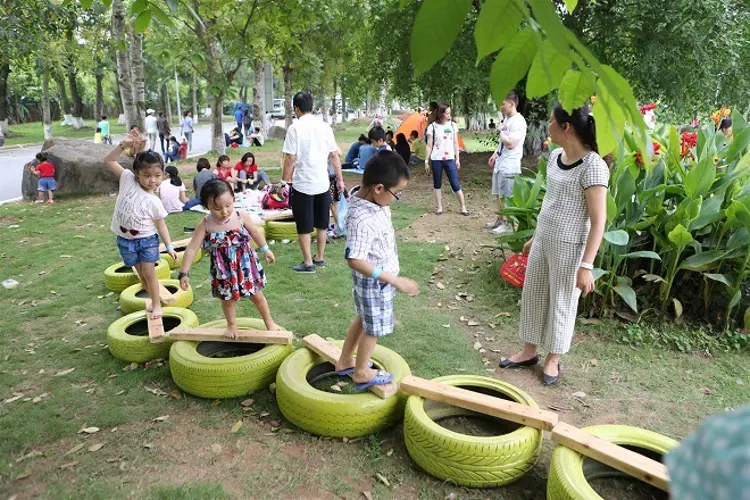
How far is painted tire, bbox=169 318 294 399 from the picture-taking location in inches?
144

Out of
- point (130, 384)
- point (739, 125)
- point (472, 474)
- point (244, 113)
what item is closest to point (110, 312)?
point (130, 384)

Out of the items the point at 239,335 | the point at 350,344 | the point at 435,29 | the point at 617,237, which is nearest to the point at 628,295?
the point at 617,237

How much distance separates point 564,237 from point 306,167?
131 inches

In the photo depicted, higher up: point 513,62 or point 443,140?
point 513,62

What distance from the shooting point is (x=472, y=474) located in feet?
9.25

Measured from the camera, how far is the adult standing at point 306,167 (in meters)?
6.04

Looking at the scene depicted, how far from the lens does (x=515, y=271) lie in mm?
5445

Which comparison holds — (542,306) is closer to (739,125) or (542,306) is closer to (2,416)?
(739,125)

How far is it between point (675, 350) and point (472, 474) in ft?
8.64

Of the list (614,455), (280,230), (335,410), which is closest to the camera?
(614,455)

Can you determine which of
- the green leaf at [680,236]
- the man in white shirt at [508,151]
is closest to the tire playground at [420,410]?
the green leaf at [680,236]

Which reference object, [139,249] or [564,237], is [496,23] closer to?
[564,237]

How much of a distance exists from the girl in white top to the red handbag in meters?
6.49

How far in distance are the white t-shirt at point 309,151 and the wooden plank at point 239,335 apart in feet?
8.06
